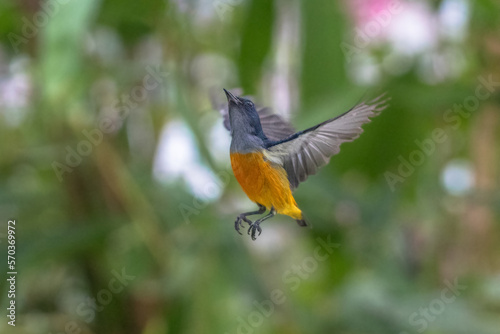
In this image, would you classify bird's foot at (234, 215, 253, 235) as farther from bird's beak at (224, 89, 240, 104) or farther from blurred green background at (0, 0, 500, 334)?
blurred green background at (0, 0, 500, 334)

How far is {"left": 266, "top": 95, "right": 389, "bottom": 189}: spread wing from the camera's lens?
0.40 ft

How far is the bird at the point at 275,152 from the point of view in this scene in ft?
0.41

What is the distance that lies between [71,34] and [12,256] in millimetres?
442

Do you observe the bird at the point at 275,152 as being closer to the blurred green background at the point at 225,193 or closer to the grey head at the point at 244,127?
the grey head at the point at 244,127

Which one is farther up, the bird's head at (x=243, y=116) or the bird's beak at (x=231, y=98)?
the bird's beak at (x=231, y=98)

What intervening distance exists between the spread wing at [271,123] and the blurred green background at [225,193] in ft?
0.98

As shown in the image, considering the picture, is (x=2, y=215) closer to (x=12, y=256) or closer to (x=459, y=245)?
(x=12, y=256)

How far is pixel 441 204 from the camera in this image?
846 millimetres

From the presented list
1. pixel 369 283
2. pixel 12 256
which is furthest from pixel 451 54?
pixel 12 256

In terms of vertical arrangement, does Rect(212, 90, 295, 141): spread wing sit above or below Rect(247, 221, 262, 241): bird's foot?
above

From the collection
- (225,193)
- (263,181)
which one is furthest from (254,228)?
(225,193)

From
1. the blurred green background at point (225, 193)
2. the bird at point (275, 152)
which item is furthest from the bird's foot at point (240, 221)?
the blurred green background at point (225, 193)

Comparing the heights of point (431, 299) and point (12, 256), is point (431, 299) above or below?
below

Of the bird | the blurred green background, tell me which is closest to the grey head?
the bird
